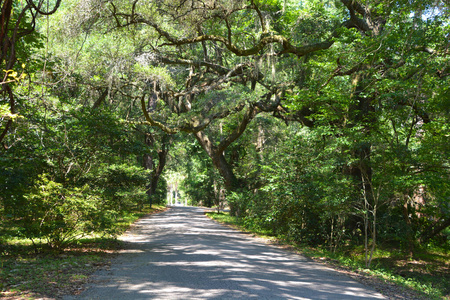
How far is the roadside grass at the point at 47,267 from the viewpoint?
5.06 metres

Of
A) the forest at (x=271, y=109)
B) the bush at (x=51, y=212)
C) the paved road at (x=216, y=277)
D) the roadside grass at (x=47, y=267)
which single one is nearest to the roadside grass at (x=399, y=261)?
the forest at (x=271, y=109)

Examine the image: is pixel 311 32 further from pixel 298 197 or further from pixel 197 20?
pixel 298 197

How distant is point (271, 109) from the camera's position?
49.8ft

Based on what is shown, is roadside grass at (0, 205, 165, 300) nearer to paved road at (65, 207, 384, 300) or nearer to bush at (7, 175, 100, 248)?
paved road at (65, 207, 384, 300)

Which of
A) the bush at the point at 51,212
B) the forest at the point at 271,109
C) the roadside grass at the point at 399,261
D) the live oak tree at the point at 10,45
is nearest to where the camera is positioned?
the live oak tree at the point at 10,45

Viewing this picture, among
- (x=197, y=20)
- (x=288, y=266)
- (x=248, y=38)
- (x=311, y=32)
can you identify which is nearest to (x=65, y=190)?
(x=288, y=266)

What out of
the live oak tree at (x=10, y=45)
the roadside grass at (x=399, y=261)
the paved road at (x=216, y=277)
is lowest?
the roadside grass at (x=399, y=261)

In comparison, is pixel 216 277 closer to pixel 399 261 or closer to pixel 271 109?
pixel 399 261

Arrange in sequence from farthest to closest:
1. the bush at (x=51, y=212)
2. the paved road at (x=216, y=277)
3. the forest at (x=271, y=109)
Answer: the forest at (x=271, y=109) → the bush at (x=51, y=212) → the paved road at (x=216, y=277)

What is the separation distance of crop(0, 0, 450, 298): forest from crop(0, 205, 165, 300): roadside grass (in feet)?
1.00

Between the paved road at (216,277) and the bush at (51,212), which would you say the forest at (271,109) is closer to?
the bush at (51,212)

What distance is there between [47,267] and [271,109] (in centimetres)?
1098

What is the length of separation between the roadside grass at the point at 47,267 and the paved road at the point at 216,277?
35 centimetres

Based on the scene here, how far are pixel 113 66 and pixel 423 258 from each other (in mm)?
13420
